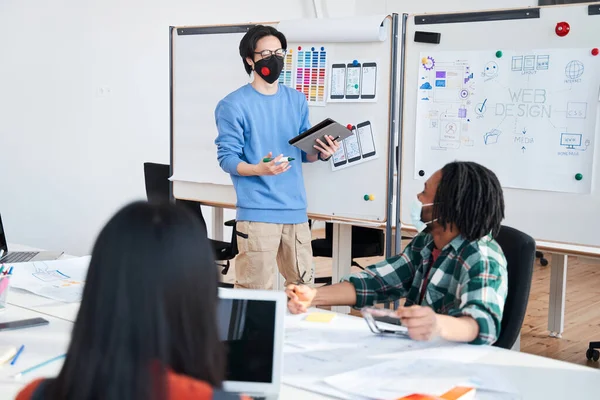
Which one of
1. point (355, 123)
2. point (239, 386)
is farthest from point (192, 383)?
point (355, 123)

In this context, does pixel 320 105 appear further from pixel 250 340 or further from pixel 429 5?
pixel 429 5

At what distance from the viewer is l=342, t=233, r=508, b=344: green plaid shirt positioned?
5.55 feet

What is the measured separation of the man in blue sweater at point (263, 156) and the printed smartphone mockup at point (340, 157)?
33 cm

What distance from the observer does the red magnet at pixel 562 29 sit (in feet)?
9.46

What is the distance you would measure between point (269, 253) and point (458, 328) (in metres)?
1.49

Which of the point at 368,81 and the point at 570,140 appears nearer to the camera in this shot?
the point at 570,140

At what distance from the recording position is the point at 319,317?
6.23 ft

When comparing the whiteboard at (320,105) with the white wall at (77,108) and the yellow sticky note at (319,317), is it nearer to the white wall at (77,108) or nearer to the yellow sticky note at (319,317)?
the white wall at (77,108)

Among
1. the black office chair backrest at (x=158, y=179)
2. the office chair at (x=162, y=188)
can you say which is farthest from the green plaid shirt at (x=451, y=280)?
the black office chair backrest at (x=158, y=179)

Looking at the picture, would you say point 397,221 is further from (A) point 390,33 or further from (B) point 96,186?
(B) point 96,186

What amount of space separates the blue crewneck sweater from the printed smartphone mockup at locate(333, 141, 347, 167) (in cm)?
41

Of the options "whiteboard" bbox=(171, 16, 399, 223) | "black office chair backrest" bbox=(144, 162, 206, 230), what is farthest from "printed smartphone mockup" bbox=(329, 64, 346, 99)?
"black office chair backrest" bbox=(144, 162, 206, 230)

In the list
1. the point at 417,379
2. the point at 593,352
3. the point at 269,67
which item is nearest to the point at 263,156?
the point at 269,67

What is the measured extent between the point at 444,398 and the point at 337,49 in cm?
237
